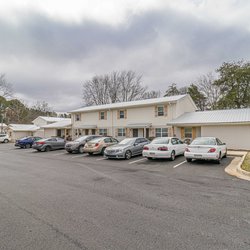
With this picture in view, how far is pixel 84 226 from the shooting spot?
3.71 meters

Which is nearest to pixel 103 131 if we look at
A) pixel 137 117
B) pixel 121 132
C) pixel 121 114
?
pixel 121 132

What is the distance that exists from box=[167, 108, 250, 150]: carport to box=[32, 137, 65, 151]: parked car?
39.0ft

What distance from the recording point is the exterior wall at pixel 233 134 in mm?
17375

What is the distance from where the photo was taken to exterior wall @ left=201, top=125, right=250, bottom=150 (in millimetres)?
17375

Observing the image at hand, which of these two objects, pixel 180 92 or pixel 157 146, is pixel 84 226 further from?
pixel 180 92

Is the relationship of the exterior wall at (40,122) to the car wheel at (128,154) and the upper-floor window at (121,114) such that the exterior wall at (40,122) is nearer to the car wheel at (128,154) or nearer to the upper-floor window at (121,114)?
the upper-floor window at (121,114)

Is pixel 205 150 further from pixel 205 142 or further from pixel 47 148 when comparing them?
pixel 47 148

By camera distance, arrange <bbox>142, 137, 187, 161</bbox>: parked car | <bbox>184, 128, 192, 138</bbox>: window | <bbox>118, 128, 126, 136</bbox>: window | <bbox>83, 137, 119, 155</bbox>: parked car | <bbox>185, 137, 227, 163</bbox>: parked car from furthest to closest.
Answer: <bbox>118, 128, 126, 136</bbox>: window < <bbox>184, 128, 192, 138</bbox>: window < <bbox>83, 137, 119, 155</bbox>: parked car < <bbox>142, 137, 187, 161</bbox>: parked car < <bbox>185, 137, 227, 163</bbox>: parked car

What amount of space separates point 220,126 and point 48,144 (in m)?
17.0

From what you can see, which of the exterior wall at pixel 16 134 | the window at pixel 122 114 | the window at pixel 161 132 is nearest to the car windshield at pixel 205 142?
the window at pixel 161 132

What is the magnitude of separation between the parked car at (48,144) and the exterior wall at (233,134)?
15.3m

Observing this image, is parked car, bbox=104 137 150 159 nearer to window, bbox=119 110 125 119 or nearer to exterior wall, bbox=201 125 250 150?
exterior wall, bbox=201 125 250 150

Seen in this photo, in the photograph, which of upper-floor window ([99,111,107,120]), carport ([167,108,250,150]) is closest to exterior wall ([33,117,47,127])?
upper-floor window ([99,111,107,120])

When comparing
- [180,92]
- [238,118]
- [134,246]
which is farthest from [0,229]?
[180,92]
